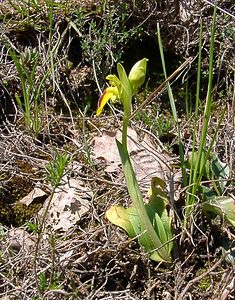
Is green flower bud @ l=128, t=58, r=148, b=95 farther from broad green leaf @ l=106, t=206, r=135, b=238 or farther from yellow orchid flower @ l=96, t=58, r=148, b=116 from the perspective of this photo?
broad green leaf @ l=106, t=206, r=135, b=238

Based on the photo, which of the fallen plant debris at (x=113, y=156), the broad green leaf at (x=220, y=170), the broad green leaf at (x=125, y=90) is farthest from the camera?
the broad green leaf at (x=220, y=170)

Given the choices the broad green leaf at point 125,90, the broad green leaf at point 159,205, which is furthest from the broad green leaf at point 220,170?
the broad green leaf at point 125,90

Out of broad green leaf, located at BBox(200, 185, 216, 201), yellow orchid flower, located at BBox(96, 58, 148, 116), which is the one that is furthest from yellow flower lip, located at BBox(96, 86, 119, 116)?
broad green leaf, located at BBox(200, 185, 216, 201)

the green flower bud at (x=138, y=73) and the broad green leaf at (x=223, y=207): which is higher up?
the green flower bud at (x=138, y=73)

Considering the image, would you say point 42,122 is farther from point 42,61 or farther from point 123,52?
point 123,52

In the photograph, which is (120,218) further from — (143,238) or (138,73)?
(138,73)

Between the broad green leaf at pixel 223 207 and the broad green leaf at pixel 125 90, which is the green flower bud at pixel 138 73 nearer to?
the broad green leaf at pixel 125 90

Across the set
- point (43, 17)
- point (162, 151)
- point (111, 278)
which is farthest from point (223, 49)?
point (111, 278)

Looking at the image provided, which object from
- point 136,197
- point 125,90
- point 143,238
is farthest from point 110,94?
point 143,238
